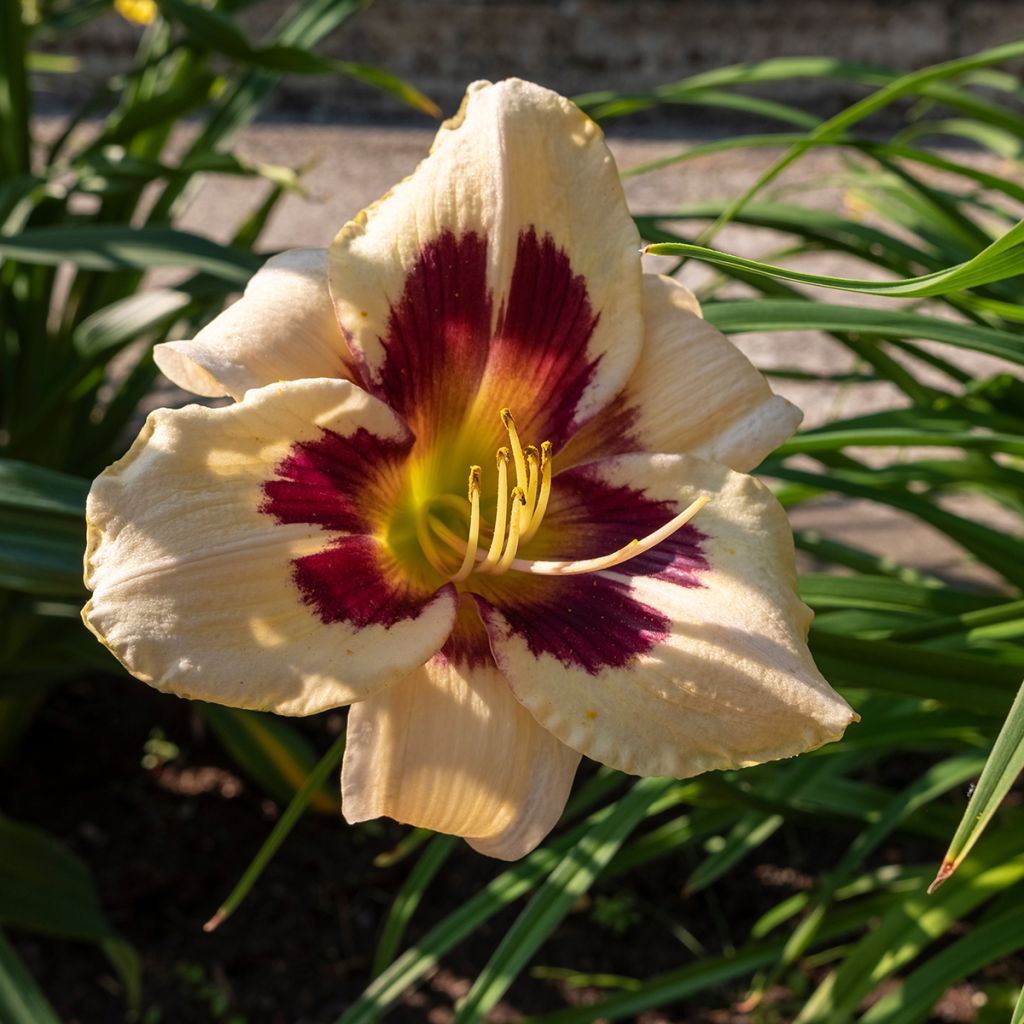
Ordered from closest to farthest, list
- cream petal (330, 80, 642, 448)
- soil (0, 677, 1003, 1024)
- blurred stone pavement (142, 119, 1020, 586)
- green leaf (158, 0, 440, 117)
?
1. cream petal (330, 80, 642, 448)
2. green leaf (158, 0, 440, 117)
3. soil (0, 677, 1003, 1024)
4. blurred stone pavement (142, 119, 1020, 586)

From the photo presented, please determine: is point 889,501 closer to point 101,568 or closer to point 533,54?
point 101,568

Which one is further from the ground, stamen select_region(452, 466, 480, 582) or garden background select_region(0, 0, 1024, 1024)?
stamen select_region(452, 466, 480, 582)

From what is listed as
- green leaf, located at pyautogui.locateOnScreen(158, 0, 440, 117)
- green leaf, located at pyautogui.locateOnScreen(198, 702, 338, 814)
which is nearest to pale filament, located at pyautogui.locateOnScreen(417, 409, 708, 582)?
green leaf, located at pyautogui.locateOnScreen(158, 0, 440, 117)

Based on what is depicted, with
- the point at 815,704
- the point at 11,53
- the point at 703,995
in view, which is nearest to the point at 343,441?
the point at 815,704

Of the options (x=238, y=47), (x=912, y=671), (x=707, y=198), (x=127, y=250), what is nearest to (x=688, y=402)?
(x=912, y=671)

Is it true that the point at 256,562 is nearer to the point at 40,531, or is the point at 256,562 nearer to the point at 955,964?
the point at 40,531

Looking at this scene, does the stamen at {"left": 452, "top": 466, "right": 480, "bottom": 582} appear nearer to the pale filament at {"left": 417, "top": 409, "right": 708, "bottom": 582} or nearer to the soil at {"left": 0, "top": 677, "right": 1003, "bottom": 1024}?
the pale filament at {"left": 417, "top": 409, "right": 708, "bottom": 582}
